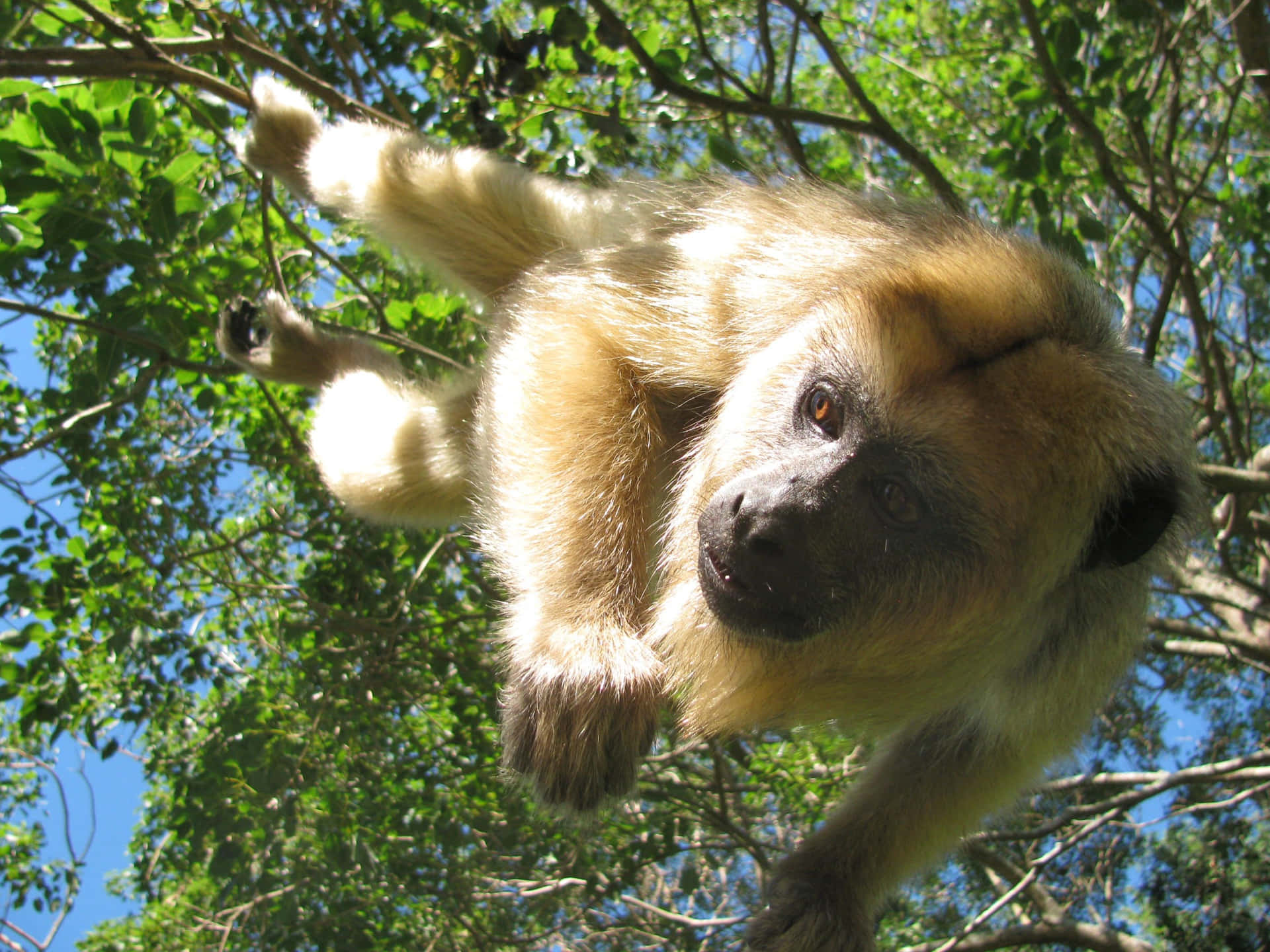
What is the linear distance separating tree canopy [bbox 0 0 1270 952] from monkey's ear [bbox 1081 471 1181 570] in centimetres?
62

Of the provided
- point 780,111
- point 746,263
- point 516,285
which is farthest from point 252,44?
point 746,263

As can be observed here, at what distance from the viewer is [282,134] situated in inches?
157

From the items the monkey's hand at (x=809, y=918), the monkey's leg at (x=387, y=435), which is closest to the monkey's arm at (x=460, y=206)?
the monkey's leg at (x=387, y=435)

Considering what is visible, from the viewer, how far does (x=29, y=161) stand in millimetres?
2914

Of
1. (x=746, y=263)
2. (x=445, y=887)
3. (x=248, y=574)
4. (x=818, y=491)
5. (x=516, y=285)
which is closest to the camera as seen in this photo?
(x=818, y=491)

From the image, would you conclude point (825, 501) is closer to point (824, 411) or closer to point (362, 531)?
point (824, 411)

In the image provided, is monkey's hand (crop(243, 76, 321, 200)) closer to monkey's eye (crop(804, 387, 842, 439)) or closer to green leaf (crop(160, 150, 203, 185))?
green leaf (crop(160, 150, 203, 185))

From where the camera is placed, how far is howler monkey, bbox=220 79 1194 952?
2.13 m

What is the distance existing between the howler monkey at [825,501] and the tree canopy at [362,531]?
0.44 meters

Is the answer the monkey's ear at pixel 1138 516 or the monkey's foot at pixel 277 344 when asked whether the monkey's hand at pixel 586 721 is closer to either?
the monkey's ear at pixel 1138 516

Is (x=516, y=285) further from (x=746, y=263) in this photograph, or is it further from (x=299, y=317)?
(x=299, y=317)

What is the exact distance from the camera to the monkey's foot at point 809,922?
2.62m

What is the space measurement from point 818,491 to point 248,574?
156 inches

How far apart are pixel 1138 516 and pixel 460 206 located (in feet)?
8.08
